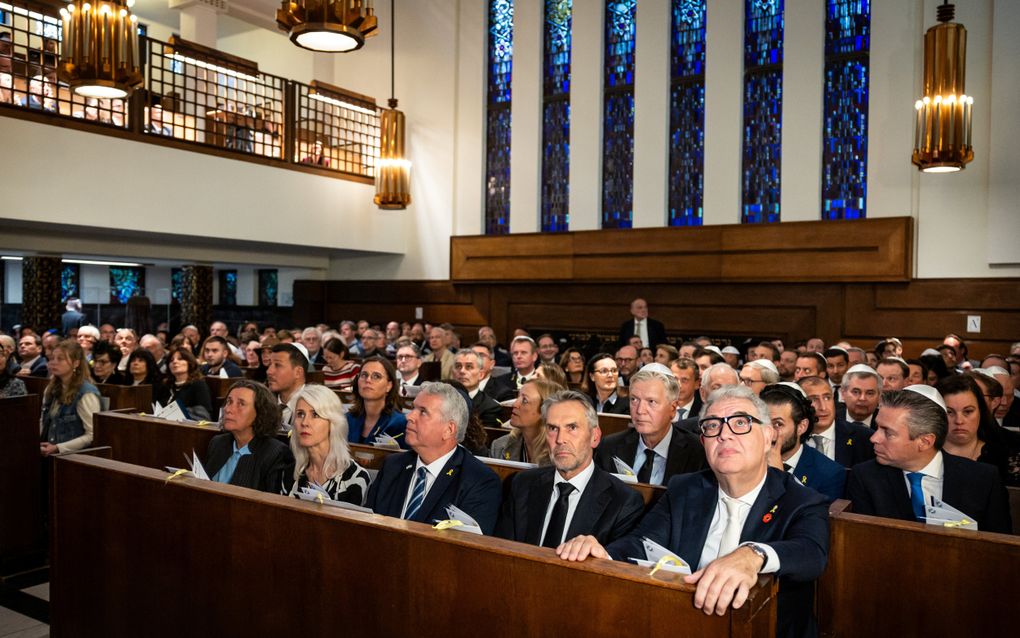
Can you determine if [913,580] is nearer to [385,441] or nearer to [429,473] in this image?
[429,473]

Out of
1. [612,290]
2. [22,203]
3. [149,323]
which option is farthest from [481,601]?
[149,323]

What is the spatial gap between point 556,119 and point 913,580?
9811 millimetres

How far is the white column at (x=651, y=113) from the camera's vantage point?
1018 centimetres

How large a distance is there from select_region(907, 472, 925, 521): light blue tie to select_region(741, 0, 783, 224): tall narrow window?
727 cm

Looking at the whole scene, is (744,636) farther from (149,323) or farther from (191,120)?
(149,323)

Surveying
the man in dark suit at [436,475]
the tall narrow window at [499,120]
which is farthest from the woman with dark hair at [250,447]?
the tall narrow window at [499,120]

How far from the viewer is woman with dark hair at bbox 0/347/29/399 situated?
15.7 ft

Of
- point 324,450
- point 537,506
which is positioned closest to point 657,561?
point 537,506

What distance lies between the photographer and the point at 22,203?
300 inches

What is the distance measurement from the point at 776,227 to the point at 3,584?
325 inches

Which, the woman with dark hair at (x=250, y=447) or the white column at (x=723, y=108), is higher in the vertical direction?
the white column at (x=723, y=108)

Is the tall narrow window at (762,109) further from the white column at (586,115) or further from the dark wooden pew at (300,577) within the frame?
the dark wooden pew at (300,577)

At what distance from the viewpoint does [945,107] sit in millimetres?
7086

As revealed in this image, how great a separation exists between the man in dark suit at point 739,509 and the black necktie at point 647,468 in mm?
1131
